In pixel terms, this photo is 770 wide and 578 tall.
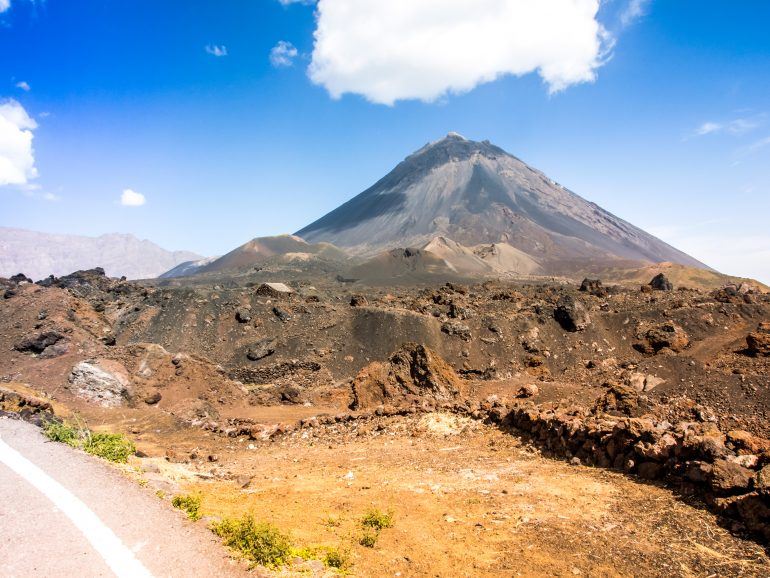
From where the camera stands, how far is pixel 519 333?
23.5m

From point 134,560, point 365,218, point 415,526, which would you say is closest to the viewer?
point 134,560

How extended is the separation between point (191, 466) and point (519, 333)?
1766cm

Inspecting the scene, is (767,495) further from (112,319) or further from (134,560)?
(112,319)

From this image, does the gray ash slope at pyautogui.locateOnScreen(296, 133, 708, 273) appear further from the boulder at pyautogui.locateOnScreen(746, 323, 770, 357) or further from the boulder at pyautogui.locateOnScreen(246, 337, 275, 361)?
the boulder at pyautogui.locateOnScreen(246, 337, 275, 361)

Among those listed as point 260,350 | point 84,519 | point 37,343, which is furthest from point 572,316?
point 37,343

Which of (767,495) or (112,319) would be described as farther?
(112,319)

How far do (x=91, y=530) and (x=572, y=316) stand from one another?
22429 millimetres

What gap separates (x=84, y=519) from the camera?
5016 mm

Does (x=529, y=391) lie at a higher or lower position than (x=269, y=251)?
lower

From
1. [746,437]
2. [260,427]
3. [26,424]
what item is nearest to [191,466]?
[26,424]

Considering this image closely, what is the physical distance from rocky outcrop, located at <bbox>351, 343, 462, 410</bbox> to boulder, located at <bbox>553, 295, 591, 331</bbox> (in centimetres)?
908

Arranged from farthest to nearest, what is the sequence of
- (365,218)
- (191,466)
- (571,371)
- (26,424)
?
1. (365,218)
2. (571,371)
3. (191,466)
4. (26,424)

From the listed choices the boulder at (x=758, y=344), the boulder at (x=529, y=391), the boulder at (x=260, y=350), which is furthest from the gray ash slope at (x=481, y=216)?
the boulder at (x=529, y=391)

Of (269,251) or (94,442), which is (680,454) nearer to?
(94,442)
